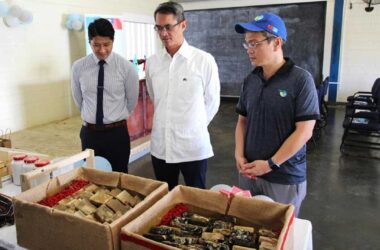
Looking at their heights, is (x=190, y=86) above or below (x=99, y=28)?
below

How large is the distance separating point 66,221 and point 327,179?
11.2 ft

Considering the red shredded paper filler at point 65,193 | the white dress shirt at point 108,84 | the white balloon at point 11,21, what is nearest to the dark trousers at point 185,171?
the white dress shirt at point 108,84

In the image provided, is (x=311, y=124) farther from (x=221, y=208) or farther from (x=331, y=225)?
(x=331, y=225)

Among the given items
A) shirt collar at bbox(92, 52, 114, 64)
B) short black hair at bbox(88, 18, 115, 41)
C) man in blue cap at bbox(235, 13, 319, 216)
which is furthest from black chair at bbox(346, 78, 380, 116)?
short black hair at bbox(88, 18, 115, 41)

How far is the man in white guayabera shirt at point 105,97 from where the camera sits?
7.20 feet

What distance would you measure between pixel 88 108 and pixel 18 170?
74 centimetres

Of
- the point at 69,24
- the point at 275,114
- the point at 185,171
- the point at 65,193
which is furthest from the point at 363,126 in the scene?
the point at 69,24

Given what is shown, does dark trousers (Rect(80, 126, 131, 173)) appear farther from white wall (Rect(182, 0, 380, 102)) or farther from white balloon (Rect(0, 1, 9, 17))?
white wall (Rect(182, 0, 380, 102))

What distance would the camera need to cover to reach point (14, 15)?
3.97 m

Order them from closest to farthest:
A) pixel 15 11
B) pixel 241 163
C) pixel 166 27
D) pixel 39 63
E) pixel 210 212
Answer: pixel 210 212
pixel 241 163
pixel 166 27
pixel 15 11
pixel 39 63

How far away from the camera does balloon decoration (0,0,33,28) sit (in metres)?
3.86

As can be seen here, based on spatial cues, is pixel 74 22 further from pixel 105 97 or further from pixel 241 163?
pixel 241 163

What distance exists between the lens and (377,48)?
7.02 m

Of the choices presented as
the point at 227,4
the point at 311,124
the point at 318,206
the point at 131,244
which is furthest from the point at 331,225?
the point at 227,4
